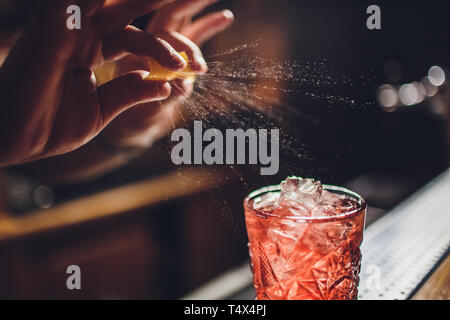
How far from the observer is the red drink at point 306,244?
33.3 inches

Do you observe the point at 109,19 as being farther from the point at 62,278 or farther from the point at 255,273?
the point at 62,278

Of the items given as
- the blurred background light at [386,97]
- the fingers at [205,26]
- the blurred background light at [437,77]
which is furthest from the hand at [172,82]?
the blurred background light at [437,77]

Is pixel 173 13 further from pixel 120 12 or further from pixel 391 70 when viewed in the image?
pixel 391 70

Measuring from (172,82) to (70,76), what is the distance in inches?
12.0

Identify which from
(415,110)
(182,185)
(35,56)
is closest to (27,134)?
(35,56)

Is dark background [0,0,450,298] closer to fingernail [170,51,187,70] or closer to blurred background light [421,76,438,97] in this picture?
fingernail [170,51,187,70]

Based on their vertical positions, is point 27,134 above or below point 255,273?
above

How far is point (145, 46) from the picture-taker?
0.98m

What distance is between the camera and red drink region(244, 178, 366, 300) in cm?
84

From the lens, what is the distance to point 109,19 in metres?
1.02

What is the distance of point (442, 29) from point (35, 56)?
665cm

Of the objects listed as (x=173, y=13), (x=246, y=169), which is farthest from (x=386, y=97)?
(x=173, y=13)

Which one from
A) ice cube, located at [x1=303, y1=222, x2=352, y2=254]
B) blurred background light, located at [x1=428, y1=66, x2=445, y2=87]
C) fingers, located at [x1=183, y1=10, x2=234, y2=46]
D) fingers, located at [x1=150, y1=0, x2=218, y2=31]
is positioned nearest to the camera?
ice cube, located at [x1=303, y1=222, x2=352, y2=254]

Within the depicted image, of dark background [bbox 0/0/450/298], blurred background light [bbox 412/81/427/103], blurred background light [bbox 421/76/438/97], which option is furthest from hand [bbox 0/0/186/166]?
blurred background light [bbox 412/81/427/103]
